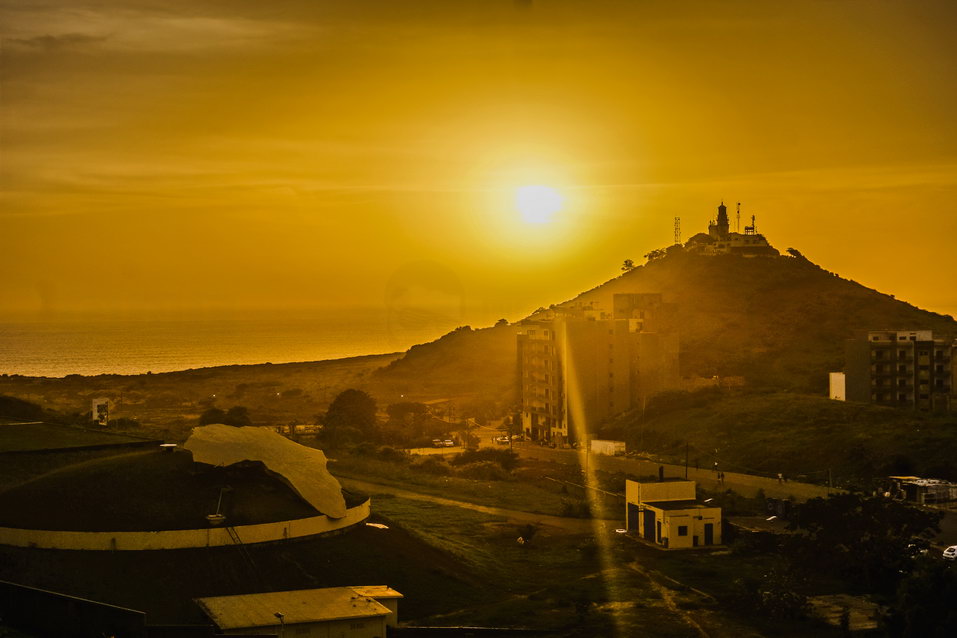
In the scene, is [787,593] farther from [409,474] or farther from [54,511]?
[409,474]

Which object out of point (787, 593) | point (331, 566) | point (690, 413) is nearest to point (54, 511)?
point (331, 566)

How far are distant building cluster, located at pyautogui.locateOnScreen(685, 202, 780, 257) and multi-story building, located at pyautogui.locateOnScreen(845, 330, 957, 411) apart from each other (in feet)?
244

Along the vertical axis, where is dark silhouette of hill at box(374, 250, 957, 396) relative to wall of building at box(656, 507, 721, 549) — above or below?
above

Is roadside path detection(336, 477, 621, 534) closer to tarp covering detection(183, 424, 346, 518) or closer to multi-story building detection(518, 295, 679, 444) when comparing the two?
tarp covering detection(183, 424, 346, 518)

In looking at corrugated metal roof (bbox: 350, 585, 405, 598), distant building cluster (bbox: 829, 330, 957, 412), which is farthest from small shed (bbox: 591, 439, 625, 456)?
corrugated metal roof (bbox: 350, 585, 405, 598)

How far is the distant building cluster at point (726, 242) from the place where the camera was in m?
145

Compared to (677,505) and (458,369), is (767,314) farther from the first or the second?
(677,505)

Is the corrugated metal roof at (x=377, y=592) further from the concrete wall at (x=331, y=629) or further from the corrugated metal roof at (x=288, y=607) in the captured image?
the concrete wall at (x=331, y=629)

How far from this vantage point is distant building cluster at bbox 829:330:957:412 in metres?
69.4

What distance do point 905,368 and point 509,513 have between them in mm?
39280

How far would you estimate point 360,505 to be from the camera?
3141 centimetres

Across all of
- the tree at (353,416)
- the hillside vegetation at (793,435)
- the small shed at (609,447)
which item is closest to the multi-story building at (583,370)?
the hillside vegetation at (793,435)

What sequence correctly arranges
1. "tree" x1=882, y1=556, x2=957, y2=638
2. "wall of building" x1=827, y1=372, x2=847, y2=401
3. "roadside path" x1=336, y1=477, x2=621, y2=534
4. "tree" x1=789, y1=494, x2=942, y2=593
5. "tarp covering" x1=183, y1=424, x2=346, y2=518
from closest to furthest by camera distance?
"tree" x1=882, y1=556, x2=957, y2=638
"tarp covering" x1=183, y1=424, x2=346, y2=518
"tree" x1=789, y1=494, x2=942, y2=593
"roadside path" x1=336, y1=477, x2=621, y2=534
"wall of building" x1=827, y1=372, x2=847, y2=401

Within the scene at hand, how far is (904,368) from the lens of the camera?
229 ft
